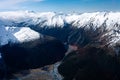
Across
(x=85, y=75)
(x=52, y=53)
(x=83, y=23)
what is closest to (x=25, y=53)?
(x=52, y=53)

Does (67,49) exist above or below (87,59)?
below

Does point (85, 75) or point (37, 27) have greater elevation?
point (85, 75)

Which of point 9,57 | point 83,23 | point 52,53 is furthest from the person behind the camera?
point 83,23

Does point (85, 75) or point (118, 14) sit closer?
point (85, 75)

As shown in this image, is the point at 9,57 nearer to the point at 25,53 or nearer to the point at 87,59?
the point at 25,53

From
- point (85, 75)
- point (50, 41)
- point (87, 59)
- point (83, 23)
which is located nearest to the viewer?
point (85, 75)

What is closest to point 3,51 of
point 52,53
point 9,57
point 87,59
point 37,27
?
point 9,57

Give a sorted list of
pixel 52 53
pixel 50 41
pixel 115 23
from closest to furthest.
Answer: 1. pixel 52 53
2. pixel 50 41
3. pixel 115 23

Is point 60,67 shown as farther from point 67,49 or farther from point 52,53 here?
point 67,49

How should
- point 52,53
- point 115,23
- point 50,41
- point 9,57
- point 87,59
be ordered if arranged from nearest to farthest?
point 87,59
point 9,57
point 52,53
point 50,41
point 115,23
